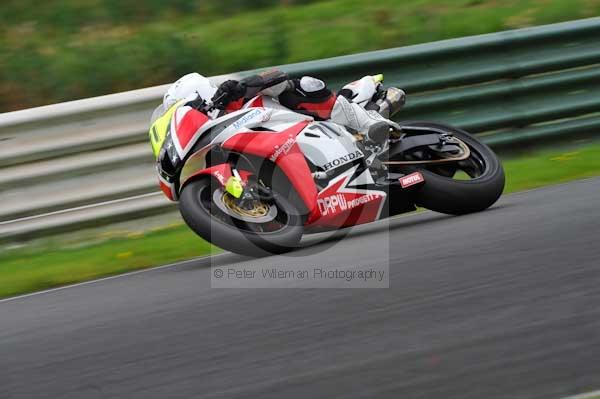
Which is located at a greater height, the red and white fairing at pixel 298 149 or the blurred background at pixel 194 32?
the red and white fairing at pixel 298 149

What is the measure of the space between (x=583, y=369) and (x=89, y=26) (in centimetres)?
857

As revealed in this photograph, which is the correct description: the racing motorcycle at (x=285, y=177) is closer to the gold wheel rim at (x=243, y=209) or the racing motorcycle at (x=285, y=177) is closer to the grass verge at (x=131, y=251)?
the gold wheel rim at (x=243, y=209)

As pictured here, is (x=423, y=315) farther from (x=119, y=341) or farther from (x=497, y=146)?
(x=497, y=146)

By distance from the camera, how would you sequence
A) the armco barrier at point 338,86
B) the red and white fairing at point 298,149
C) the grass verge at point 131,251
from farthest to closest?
the armco barrier at point 338,86 < the grass verge at point 131,251 < the red and white fairing at point 298,149

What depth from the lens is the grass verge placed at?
259 inches

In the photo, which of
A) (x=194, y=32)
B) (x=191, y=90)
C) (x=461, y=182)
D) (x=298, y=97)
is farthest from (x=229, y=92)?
(x=194, y=32)

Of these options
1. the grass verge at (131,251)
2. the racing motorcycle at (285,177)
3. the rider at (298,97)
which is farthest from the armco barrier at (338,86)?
the racing motorcycle at (285,177)

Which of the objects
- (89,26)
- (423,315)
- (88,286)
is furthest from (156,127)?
(89,26)

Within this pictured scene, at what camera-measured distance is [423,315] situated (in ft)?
14.3

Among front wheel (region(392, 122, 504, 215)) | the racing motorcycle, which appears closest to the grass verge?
the racing motorcycle

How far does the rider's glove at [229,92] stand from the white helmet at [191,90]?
103 millimetres

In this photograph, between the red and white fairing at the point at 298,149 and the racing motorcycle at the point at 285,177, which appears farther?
the red and white fairing at the point at 298,149

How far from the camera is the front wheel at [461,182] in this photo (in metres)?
6.29

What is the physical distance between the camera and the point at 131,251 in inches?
280
